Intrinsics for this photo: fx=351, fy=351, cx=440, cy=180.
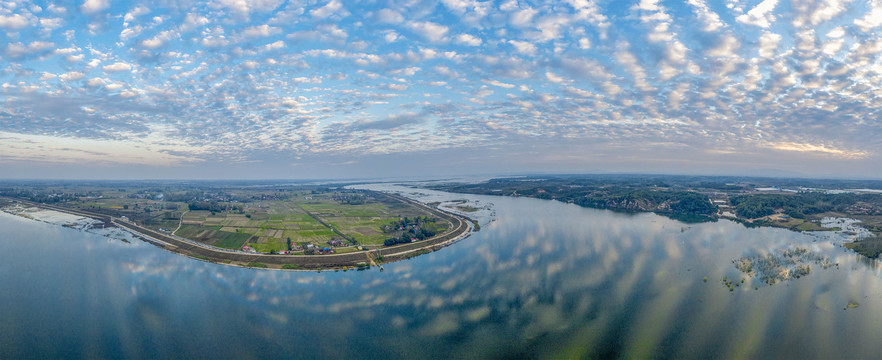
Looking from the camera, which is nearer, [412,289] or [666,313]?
[666,313]

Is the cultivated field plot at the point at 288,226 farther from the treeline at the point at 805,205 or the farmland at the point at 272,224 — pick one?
the treeline at the point at 805,205

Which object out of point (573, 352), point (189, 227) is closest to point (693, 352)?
point (573, 352)

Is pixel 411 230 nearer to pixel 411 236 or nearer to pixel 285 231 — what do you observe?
pixel 411 236

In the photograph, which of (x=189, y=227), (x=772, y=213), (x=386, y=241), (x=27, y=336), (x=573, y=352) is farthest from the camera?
(x=772, y=213)

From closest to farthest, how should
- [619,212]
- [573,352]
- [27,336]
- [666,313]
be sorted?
[573,352]
[27,336]
[666,313]
[619,212]

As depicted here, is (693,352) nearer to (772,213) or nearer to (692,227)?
(692,227)

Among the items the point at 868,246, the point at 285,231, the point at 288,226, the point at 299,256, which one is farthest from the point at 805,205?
the point at 288,226

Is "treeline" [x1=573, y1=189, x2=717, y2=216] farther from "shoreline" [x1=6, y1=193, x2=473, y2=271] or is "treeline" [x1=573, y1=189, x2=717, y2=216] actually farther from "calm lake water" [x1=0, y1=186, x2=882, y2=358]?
"shoreline" [x1=6, y1=193, x2=473, y2=271]

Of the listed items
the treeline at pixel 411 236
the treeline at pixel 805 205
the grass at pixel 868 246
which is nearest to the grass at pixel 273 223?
the treeline at pixel 411 236
